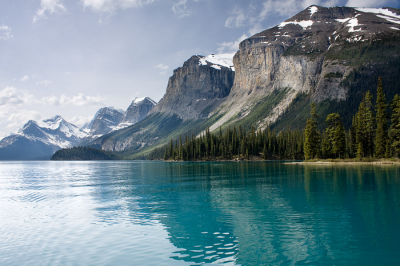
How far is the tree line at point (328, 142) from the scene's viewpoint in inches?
3497

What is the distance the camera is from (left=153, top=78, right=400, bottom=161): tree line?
8881 centimetres

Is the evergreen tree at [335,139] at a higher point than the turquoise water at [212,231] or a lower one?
higher

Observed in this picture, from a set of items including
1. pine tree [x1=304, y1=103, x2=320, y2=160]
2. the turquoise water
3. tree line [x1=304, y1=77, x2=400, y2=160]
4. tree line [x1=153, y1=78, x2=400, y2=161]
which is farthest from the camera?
pine tree [x1=304, y1=103, x2=320, y2=160]

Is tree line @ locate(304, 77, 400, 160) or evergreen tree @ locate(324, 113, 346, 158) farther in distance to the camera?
evergreen tree @ locate(324, 113, 346, 158)

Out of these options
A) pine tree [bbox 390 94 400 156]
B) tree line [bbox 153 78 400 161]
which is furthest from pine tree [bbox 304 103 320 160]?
pine tree [bbox 390 94 400 156]

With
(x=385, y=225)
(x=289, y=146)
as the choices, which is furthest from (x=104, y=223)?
(x=289, y=146)

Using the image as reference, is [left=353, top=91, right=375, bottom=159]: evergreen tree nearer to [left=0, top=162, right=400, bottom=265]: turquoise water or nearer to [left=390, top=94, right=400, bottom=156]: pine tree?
→ [left=390, top=94, right=400, bottom=156]: pine tree

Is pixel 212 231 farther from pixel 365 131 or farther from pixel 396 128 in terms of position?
pixel 365 131

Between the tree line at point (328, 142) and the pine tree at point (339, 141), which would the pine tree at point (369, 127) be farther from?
the pine tree at point (339, 141)

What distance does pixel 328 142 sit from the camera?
10862cm

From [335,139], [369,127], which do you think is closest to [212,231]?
[369,127]

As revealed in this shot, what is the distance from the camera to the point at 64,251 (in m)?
17.8

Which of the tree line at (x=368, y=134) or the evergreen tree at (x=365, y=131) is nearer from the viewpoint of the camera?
the tree line at (x=368, y=134)

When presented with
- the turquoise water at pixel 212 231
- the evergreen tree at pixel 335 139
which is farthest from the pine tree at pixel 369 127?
the turquoise water at pixel 212 231
